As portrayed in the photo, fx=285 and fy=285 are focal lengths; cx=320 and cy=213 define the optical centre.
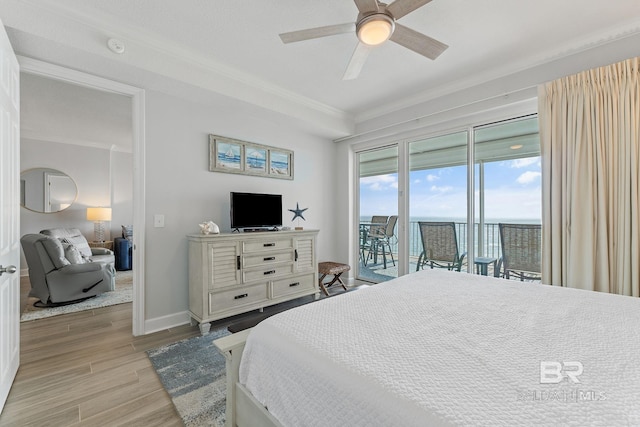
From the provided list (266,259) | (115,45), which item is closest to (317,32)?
(115,45)

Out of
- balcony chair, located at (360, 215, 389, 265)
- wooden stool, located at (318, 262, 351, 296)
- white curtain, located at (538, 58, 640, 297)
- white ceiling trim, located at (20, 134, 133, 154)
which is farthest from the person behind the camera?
white ceiling trim, located at (20, 134, 133, 154)

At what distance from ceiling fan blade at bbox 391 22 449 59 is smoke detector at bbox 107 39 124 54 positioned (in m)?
2.00

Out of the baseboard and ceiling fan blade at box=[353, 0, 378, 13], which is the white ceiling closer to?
ceiling fan blade at box=[353, 0, 378, 13]

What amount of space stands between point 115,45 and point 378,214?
134 inches

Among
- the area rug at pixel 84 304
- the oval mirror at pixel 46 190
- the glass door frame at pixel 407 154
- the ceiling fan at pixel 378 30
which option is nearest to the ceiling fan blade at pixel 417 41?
the ceiling fan at pixel 378 30

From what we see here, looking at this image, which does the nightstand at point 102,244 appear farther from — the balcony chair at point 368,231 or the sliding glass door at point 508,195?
the sliding glass door at point 508,195

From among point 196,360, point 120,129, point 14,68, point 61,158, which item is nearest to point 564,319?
→ point 196,360

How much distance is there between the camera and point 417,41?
6.08ft

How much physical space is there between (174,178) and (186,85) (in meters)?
0.89

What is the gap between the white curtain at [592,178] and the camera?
2.12 meters

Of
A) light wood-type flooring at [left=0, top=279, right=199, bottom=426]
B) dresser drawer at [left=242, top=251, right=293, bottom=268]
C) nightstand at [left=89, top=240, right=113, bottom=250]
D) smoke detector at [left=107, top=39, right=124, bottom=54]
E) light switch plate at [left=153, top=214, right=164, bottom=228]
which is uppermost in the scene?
smoke detector at [left=107, top=39, right=124, bottom=54]

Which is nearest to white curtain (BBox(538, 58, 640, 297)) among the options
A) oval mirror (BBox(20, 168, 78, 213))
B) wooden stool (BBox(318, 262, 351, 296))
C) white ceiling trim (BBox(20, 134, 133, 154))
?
wooden stool (BBox(318, 262, 351, 296))

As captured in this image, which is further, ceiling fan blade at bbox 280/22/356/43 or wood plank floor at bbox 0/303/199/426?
ceiling fan blade at bbox 280/22/356/43

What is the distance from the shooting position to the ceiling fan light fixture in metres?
1.64
